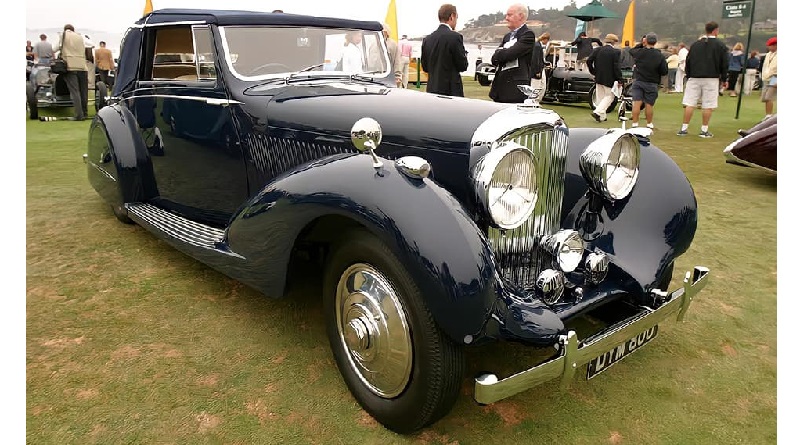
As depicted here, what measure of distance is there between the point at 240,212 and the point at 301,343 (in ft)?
2.32

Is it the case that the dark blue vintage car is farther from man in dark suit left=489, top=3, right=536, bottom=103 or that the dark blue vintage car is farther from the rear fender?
man in dark suit left=489, top=3, right=536, bottom=103

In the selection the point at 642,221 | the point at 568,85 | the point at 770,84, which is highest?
the point at 568,85

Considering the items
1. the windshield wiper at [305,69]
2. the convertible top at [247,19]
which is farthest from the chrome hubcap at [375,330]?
the convertible top at [247,19]

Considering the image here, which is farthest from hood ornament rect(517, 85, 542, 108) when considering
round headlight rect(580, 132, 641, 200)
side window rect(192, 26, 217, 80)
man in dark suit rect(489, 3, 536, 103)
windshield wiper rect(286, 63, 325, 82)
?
man in dark suit rect(489, 3, 536, 103)

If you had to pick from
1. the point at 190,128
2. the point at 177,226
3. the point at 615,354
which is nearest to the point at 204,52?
the point at 190,128

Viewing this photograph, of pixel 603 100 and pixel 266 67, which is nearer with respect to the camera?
pixel 266 67

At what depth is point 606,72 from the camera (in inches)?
396

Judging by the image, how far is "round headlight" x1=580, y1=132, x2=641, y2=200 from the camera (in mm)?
2438

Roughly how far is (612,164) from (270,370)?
5.98ft

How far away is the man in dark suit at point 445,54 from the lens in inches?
234

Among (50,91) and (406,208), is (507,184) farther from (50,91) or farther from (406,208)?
(50,91)

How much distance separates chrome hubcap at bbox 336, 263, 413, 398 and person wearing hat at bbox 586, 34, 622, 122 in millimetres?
9003

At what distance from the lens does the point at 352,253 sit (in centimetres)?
206

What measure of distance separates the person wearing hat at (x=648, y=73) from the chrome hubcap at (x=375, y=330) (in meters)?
8.03
